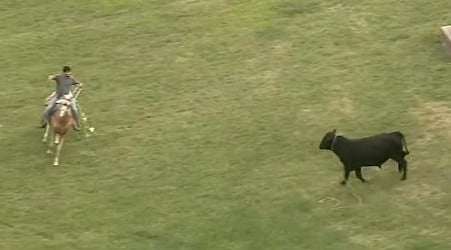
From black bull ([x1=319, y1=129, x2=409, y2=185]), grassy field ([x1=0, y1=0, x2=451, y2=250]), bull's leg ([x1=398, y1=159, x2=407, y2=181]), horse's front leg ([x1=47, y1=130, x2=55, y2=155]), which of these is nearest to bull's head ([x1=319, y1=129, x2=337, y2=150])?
black bull ([x1=319, y1=129, x2=409, y2=185])

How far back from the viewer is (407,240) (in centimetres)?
859

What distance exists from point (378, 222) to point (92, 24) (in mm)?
6009

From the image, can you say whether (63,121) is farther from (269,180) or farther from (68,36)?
(68,36)

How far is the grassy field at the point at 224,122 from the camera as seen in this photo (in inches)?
352

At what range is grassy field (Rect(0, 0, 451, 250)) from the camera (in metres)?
8.93

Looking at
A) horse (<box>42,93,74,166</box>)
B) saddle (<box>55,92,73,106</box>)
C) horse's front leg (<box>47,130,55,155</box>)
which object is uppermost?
saddle (<box>55,92,73,106</box>)

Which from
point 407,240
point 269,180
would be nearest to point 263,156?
point 269,180

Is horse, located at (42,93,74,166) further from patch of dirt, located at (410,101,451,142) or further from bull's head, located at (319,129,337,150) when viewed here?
patch of dirt, located at (410,101,451,142)

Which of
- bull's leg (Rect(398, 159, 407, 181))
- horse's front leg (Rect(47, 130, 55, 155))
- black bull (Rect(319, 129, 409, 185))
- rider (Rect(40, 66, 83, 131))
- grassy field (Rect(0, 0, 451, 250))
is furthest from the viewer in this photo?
horse's front leg (Rect(47, 130, 55, 155))

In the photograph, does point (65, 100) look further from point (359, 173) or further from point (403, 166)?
point (403, 166)

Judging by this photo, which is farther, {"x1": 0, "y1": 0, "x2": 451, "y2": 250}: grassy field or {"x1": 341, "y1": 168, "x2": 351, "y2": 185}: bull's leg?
{"x1": 341, "y1": 168, "x2": 351, "y2": 185}: bull's leg

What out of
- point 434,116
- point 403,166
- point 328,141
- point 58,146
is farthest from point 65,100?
point 434,116

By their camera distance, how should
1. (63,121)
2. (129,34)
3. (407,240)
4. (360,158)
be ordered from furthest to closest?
(129,34) < (63,121) < (360,158) < (407,240)

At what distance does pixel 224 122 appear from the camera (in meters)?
10.7
